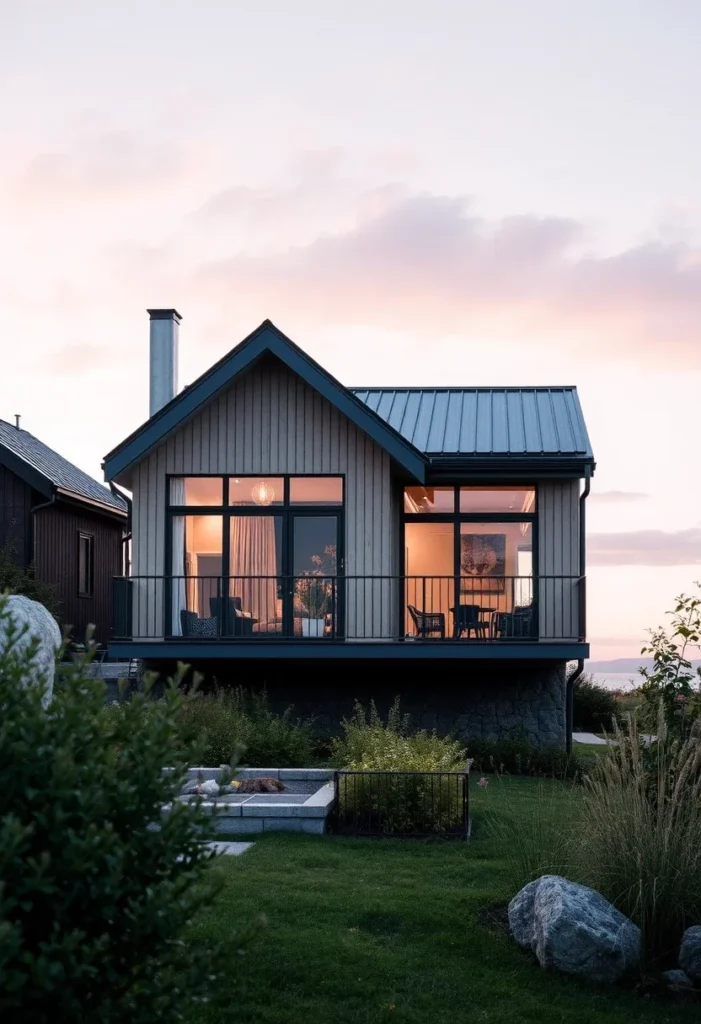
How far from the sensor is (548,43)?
1423 cm

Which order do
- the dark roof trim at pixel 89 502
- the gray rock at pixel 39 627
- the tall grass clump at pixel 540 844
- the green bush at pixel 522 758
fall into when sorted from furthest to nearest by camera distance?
the dark roof trim at pixel 89 502
the green bush at pixel 522 758
the tall grass clump at pixel 540 844
the gray rock at pixel 39 627

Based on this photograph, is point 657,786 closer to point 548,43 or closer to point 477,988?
point 477,988

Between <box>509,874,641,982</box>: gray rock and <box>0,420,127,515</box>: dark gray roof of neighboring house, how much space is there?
47.7 feet

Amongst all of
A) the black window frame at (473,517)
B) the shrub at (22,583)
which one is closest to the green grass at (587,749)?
the black window frame at (473,517)

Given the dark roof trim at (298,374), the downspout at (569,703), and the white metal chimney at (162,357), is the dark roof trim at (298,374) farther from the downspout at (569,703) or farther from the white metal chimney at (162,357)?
the downspout at (569,703)

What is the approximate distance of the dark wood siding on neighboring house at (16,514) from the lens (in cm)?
2252

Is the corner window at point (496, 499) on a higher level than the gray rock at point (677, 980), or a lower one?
higher

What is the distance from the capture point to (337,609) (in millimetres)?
17672

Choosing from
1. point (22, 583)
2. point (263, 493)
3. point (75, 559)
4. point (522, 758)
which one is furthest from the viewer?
point (75, 559)

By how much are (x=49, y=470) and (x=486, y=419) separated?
9360mm

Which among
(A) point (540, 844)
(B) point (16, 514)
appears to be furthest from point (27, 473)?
(A) point (540, 844)

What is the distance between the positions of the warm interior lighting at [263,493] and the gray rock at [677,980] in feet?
38.8

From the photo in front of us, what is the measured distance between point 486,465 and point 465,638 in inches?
103

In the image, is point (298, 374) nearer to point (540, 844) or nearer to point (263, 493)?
point (263, 493)
